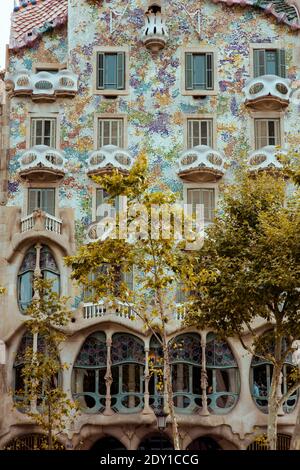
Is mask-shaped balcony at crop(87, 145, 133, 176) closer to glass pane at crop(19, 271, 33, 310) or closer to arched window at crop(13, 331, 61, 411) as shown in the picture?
glass pane at crop(19, 271, 33, 310)

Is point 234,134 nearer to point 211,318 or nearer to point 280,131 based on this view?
point 280,131

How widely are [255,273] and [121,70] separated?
14.8 metres

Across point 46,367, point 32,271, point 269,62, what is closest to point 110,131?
point 32,271

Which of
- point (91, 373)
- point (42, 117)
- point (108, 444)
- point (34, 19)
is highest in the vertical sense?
point (34, 19)

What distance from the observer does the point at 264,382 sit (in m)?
35.5

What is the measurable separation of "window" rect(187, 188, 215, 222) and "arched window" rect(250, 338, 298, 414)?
623 centimetres

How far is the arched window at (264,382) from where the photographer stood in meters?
35.2

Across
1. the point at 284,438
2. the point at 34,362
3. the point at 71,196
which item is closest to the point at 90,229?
the point at 71,196

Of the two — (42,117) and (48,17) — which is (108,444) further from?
(48,17)

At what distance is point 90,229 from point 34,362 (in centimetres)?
837

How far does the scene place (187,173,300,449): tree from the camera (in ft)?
89.2

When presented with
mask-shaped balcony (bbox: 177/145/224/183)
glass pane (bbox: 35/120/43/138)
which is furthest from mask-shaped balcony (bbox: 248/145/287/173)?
glass pane (bbox: 35/120/43/138)

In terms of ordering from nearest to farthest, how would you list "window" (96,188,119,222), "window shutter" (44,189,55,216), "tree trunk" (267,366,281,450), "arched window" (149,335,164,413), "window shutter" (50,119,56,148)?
"tree trunk" (267,366,281,450) → "arched window" (149,335,164,413) → "window" (96,188,119,222) → "window shutter" (44,189,55,216) → "window shutter" (50,119,56,148)

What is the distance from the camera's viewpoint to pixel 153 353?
35.6 metres
